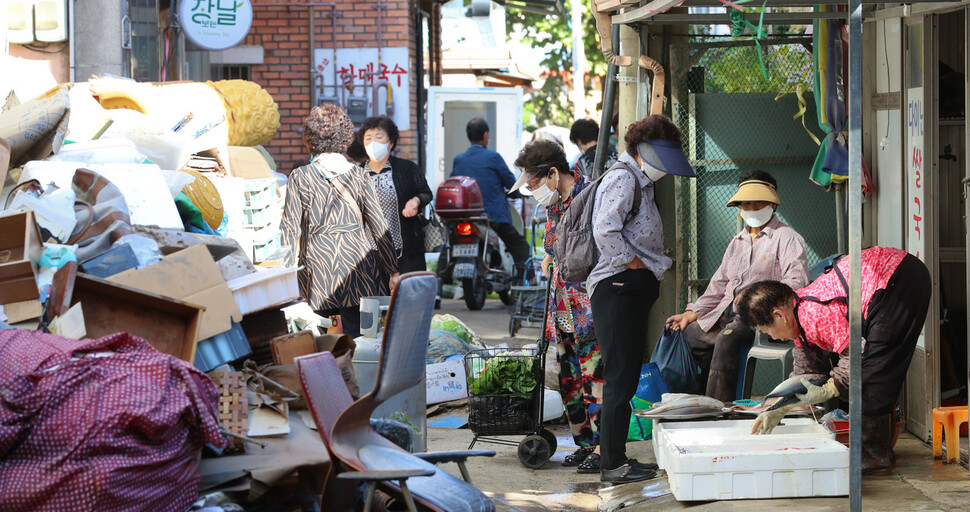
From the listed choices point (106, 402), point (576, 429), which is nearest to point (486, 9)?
point (576, 429)

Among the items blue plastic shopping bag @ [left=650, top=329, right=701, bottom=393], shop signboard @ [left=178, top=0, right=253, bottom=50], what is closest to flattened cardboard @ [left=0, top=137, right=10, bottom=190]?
blue plastic shopping bag @ [left=650, top=329, right=701, bottom=393]

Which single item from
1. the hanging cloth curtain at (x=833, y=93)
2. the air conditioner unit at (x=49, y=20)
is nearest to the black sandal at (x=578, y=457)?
the hanging cloth curtain at (x=833, y=93)

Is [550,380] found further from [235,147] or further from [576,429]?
[235,147]

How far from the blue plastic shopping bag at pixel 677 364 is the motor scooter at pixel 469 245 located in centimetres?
633

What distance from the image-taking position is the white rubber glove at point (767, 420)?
206 inches

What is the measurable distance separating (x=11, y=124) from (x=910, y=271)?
4.83 metres

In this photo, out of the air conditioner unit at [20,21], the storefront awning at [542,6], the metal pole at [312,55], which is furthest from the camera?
the storefront awning at [542,6]

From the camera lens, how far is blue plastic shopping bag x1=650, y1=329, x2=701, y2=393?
21.8ft

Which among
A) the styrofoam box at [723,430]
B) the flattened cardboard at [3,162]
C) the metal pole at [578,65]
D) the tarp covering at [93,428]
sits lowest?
the styrofoam box at [723,430]

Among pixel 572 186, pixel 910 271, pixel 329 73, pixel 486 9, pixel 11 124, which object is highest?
pixel 486 9

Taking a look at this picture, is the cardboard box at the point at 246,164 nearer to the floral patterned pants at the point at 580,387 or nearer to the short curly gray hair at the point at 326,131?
the short curly gray hair at the point at 326,131

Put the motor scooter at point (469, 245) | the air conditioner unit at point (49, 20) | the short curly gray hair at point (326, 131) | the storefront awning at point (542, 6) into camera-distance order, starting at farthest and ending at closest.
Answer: the storefront awning at point (542, 6) → the motor scooter at point (469, 245) → the air conditioner unit at point (49, 20) → the short curly gray hair at point (326, 131)

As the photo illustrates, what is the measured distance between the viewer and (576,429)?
6.59m

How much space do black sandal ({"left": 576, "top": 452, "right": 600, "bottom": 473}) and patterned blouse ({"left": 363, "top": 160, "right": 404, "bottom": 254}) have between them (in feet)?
8.62
